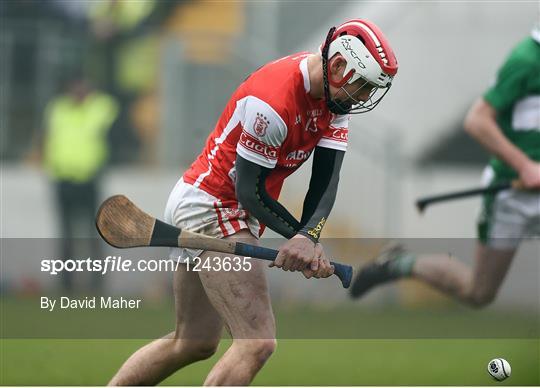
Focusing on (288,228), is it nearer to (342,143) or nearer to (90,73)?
(342,143)

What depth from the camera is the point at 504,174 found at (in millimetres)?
7887

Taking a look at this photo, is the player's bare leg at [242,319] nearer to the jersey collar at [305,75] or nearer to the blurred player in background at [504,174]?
the jersey collar at [305,75]

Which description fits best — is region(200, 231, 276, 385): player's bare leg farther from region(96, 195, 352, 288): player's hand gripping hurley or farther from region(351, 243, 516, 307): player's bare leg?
region(351, 243, 516, 307): player's bare leg

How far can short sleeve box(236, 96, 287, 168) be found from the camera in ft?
18.4

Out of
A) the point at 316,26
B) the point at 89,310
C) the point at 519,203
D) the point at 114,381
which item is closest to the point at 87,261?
the point at 89,310

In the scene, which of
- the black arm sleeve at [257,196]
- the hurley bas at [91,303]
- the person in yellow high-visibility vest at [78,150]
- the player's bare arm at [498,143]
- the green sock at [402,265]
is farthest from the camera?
the person in yellow high-visibility vest at [78,150]

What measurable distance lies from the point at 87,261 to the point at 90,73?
215 centimetres

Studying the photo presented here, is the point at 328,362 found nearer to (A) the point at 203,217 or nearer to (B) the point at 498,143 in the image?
(B) the point at 498,143

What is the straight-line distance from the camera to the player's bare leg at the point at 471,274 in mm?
7727

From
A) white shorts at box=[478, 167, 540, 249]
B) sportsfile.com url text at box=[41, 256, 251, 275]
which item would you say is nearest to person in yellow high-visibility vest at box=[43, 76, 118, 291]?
sportsfile.com url text at box=[41, 256, 251, 275]

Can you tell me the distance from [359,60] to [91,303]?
5.63m

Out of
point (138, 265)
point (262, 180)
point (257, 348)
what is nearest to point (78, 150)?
point (138, 265)

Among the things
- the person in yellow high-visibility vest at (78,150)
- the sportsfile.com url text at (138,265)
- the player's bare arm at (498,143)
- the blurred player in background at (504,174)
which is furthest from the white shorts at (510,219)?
the person in yellow high-visibility vest at (78,150)

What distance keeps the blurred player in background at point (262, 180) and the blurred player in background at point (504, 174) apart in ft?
5.95
